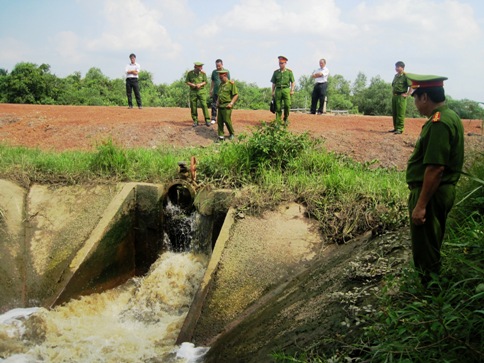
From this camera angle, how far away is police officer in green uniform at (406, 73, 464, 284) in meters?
3.09

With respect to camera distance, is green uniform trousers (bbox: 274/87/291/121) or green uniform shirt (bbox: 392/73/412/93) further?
green uniform trousers (bbox: 274/87/291/121)

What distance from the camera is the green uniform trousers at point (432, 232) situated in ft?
10.5

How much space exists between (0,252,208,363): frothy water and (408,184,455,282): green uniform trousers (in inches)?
103

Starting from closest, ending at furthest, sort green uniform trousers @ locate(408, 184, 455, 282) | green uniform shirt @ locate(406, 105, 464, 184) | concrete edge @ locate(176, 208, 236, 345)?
green uniform shirt @ locate(406, 105, 464, 184), green uniform trousers @ locate(408, 184, 455, 282), concrete edge @ locate(176, 208, 236, 345)

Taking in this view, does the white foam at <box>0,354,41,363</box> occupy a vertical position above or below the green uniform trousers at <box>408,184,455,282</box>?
below

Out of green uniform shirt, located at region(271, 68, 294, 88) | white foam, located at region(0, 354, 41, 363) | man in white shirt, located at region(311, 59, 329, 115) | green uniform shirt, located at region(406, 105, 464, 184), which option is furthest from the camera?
man in white shirt, located at region(311, 59, 329, 115)

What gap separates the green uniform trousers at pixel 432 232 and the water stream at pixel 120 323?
2624 millimetres

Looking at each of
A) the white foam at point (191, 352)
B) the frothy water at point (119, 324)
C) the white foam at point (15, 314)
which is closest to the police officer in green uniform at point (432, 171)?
the white foam at point (191, 352)

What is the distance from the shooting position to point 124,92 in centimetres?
2667

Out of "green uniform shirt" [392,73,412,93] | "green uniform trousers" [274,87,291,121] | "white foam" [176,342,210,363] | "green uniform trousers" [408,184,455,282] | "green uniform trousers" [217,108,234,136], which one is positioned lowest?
"white foam" [176,342,210,363]

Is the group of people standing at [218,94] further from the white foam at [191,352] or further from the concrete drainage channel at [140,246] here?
the white foam at [191,352]

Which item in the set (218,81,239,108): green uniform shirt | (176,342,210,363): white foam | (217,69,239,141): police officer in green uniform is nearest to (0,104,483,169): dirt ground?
(217,69,239,141): police officer in green uniform

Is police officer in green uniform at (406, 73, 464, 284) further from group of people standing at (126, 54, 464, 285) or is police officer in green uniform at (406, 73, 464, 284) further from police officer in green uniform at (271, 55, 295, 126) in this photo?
police officer in green uniform at (271, 55, 295, 126)

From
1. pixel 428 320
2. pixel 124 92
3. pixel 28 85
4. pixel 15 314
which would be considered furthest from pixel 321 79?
pixel 124 92
